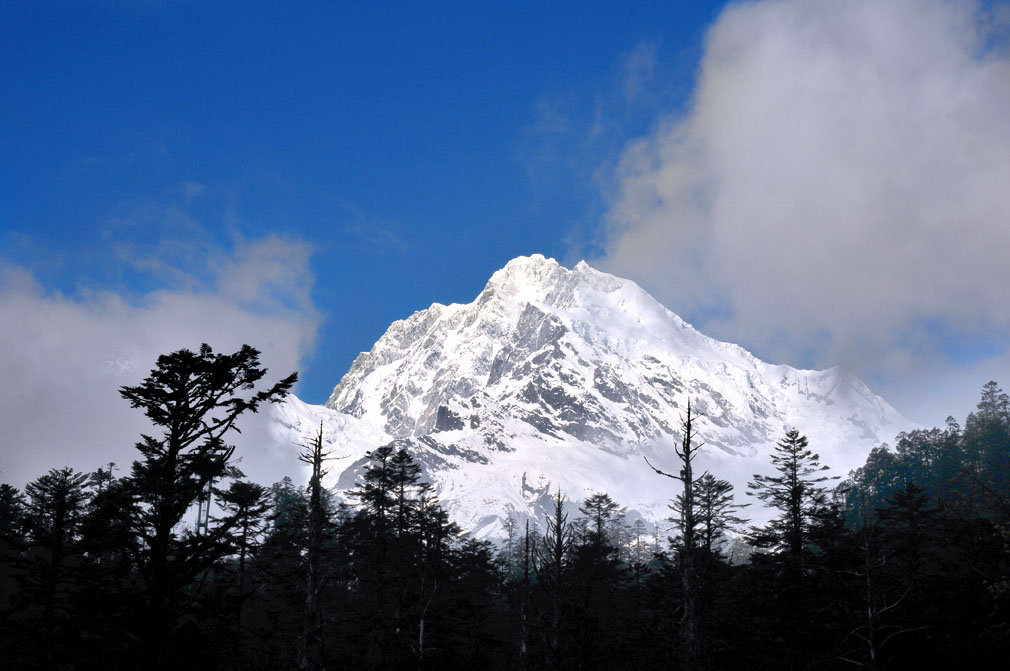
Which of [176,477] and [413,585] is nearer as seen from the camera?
[176,477]

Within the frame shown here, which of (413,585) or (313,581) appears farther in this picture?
(413,585)

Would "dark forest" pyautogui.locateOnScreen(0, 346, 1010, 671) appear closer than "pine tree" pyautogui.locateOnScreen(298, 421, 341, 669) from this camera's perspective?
Yes

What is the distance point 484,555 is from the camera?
59625 millimetres

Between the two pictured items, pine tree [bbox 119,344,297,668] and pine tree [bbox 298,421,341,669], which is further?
pine tree [bbox 298,421,341,669]

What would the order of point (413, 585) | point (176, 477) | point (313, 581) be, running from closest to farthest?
1. point (176, 477)
2. point (313, 581)
3. point (413, 585)

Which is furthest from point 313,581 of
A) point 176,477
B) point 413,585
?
point 413,585

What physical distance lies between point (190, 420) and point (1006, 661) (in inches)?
A: 1452

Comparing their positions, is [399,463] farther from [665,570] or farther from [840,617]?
[840,617]

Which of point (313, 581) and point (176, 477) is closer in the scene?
point (176, 477)

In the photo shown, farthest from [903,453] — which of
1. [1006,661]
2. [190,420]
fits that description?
[190,420]

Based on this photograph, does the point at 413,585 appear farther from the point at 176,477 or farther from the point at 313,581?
the point at 176,477

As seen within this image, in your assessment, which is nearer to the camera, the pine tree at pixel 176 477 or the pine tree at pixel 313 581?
the pine tree at pixel 176 477

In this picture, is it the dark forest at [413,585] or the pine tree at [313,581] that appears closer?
the dark forest at [413,585]

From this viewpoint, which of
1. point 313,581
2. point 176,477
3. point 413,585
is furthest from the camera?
point 413,585
